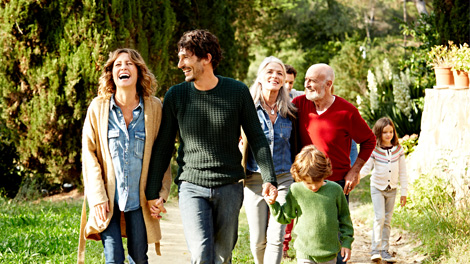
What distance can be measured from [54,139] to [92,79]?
121 centimetres

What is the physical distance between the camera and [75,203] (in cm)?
906

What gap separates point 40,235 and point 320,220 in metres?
3.84

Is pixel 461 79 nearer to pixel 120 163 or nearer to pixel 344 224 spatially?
pixel 344 224

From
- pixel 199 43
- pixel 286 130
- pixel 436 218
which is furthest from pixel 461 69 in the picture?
pixel 199 43

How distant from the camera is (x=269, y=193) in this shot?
3.89 m

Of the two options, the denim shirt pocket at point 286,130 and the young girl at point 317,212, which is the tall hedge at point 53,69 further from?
the young girl at point 317,212

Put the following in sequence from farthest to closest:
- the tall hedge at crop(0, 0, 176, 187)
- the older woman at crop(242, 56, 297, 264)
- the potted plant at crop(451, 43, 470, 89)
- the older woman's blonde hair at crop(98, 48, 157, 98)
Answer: the tall hedge at crop(0, 0, 176, 187) → the potted plant at crop(451, 43, 470, 89) → the older woman at crop(242, 56, 297, 264) → the older woman's blonde hair at crop(98, 48, 157, 98)

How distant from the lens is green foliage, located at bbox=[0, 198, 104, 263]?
5.66 meters

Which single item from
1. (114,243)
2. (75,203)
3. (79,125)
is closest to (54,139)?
(79,125)

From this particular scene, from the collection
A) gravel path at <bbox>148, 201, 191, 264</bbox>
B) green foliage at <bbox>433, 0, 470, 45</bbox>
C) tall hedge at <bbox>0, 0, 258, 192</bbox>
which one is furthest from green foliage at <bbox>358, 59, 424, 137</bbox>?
tall hedge at <bbox>0, 0, 258, 192</bbox>

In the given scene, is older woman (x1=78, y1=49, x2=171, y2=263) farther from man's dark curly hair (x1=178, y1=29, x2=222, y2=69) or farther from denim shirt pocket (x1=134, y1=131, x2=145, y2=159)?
man's dark curly hair (x1=178, y1=29, x2=222, y2=69)

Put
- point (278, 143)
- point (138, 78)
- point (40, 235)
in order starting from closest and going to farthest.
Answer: point (138, 78) → point (278, 143) → point (40, 235)

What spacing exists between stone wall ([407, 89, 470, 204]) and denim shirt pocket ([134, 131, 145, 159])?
421cm

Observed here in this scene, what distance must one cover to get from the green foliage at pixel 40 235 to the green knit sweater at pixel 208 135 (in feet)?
7.33
